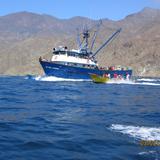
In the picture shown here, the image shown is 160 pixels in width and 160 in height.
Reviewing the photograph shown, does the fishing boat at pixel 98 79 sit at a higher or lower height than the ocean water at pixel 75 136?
lower

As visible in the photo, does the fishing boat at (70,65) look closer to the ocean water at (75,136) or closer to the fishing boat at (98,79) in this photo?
the fishing boat at (98,79)

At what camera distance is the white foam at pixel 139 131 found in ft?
67.8

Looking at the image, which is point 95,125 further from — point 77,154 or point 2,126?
point 77,154

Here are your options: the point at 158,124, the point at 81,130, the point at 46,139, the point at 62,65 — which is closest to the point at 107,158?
the point at 46,139

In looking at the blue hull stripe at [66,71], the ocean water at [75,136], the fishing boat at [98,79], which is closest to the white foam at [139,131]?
the ocean water at [75,136]

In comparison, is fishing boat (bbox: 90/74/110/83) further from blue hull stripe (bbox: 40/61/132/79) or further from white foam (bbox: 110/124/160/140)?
white foam (bbox: 110/124/160/140)

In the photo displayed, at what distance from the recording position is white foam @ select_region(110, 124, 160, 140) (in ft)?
67.8

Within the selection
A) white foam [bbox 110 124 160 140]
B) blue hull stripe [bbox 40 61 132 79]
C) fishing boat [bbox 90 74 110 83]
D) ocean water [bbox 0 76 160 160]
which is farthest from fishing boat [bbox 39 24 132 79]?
white foam [bbox 110 124 160 140]

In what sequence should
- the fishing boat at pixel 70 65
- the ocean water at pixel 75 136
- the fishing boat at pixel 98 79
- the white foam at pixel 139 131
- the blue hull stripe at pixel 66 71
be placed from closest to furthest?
the ocean water at pixel 75 136, the white foam at pixel 139 131, the fishing boat at pixel 98 79, the blue hull stripe at pixel 66 71, the fishing boat at pixel 70 65

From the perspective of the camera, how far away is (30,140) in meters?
18.7

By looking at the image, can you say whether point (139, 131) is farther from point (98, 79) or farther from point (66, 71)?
point (66, 71)

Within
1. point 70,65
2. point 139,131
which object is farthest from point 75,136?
point 70,65

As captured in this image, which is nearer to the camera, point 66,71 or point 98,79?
point 98,79

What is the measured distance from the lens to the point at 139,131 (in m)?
22.3
